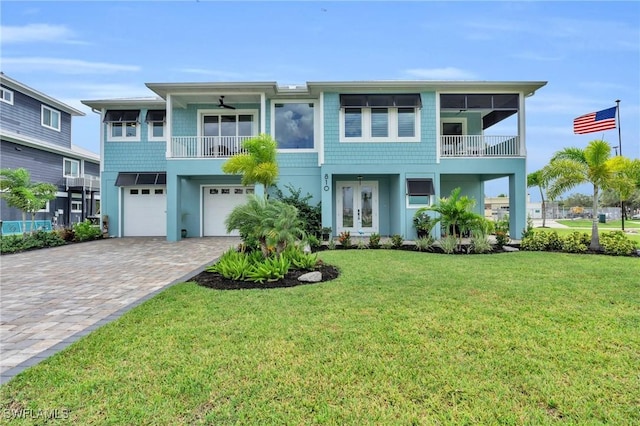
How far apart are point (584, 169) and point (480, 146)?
4311mm

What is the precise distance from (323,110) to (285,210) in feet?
24.6

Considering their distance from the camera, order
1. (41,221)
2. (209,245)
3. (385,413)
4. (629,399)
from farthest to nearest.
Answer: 1. (41,221)
2. (209,245)
3. (629,399)
4. (385,413)

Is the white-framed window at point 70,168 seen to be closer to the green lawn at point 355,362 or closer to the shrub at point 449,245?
the green lawn at point 355,362

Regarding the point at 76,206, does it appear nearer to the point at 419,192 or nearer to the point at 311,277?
the point at 419,192

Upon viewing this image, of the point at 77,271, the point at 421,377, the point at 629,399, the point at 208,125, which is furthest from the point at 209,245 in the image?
the point at 629,399

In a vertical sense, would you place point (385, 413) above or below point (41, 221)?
below

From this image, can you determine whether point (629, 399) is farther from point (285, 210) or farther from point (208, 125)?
point (208, 125)

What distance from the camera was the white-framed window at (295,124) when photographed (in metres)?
14.6

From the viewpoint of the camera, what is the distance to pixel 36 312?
16.0 feet

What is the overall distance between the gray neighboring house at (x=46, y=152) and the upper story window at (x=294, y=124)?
46.1 feet

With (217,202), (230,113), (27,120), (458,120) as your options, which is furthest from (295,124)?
(27,120)

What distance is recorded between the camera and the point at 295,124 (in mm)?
14695

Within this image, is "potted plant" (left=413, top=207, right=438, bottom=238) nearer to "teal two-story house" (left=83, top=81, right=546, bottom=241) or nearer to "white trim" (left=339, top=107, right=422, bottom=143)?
"teal two-story house" (left=83, top=81, right=546, bottom=241)

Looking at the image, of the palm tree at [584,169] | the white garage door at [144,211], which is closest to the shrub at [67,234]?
the white garage door at [144,211]
